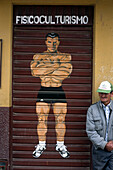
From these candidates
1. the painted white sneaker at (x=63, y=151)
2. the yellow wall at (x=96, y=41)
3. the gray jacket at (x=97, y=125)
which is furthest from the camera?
the painted white sneaker at (x=63, y=151)

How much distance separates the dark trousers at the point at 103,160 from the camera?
3.96 meters

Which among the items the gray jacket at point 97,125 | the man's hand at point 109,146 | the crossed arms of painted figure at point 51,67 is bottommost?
the man's hand at point 109,146

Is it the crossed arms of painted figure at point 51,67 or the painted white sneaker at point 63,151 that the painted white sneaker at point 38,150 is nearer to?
the painted white sneaker at point 63,151

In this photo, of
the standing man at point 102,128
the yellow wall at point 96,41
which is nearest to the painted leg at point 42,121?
the yellow wall at point 96,41

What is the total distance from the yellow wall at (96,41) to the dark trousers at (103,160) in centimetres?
105

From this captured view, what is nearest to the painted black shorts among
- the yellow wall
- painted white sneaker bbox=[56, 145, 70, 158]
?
the yellow wall

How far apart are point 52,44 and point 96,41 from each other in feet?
2.86

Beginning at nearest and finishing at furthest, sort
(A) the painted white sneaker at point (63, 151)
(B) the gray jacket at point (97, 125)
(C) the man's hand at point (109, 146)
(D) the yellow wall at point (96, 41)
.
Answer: (C) the man's hand at point (109, 146)
(B) the gray jacket at point (97, 125)
(D) the yellow wall at point (96, 41)
(A) the painted white sneaker at point (63, 151)

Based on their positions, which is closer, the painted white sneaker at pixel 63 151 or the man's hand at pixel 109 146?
the man's hand at pixel 109 146

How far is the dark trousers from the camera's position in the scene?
3.96 m

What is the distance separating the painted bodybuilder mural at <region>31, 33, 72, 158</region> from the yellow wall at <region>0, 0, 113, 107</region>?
0.53 meters

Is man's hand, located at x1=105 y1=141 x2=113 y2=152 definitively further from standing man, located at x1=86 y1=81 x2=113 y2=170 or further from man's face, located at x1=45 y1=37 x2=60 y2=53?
man's face, located at x1=45 y1=37 x2=60 y2=53

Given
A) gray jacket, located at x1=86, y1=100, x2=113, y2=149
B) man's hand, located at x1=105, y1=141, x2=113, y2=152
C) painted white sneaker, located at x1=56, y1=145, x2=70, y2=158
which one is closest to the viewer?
man's hand, located at x1=105, y1=141, x2=113, y2=152

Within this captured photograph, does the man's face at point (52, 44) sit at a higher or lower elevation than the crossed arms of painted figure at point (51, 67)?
higher
